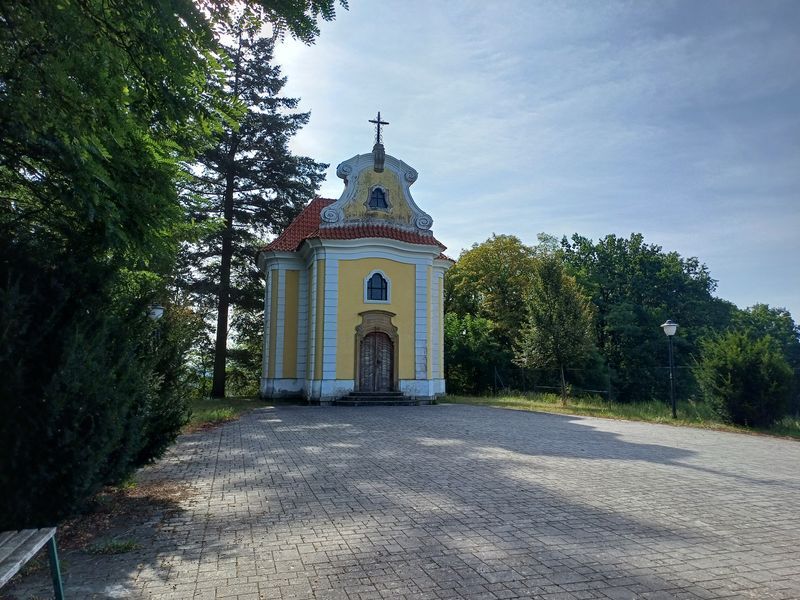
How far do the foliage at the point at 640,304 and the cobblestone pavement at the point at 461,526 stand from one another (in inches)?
1192


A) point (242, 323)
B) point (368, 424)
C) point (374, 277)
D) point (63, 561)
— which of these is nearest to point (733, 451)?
point (368, 424)

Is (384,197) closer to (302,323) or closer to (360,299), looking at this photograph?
(360,299)

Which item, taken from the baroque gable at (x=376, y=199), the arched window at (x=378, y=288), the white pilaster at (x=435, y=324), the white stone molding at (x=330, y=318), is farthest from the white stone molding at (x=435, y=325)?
the white stone molding at (x=330, y=318)

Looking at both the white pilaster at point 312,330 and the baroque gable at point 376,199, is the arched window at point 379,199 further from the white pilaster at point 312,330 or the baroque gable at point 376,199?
the white pilaster at point 312,330

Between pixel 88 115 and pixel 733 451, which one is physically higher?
pixel 88 115

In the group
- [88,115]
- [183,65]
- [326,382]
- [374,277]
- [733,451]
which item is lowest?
[733,451]

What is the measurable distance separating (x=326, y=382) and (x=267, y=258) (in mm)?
6823

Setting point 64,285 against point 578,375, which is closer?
point 64,285

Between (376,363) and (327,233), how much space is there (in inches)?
216

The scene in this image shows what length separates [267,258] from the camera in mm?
24094

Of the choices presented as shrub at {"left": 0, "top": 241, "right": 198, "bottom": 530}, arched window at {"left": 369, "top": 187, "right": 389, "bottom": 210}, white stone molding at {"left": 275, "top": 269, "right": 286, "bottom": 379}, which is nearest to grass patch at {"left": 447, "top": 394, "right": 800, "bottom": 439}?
white stone molding at {"left": 275, "top": 269, "right": 286, "bottom": 379}

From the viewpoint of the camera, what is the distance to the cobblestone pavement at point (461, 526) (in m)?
3.98

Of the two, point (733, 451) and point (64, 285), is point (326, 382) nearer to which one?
point (733, 451)

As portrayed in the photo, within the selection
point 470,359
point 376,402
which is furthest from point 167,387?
point 470,359
